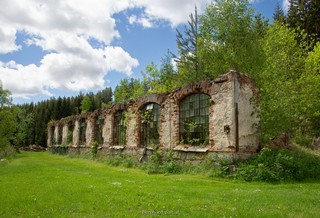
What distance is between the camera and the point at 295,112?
1698 cm

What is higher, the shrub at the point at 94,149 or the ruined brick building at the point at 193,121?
the ruined brick building at the point at 193,121

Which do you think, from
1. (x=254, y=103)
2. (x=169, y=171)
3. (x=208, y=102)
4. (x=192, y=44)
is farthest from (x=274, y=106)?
(x=192, y=44)

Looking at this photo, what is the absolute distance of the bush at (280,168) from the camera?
10.7 meters

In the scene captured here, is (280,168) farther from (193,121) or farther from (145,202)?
(145,202)

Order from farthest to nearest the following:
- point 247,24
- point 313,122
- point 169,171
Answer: point 313,122 → point 247,24 → point 169,171

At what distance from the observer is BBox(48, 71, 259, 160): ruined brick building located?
12.4 m

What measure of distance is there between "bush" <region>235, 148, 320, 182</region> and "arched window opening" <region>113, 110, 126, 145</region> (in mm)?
10460

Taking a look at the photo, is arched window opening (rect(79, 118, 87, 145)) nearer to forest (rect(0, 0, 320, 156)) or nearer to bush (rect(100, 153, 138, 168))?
forest (rect(0, 0, 320, 156))

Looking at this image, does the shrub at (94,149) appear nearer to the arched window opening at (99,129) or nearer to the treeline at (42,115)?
the arched window opening at (99,129)

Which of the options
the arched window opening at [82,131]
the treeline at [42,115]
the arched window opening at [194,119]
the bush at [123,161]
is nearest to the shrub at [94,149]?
the bush at [123,161]

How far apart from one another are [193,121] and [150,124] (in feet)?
12.0

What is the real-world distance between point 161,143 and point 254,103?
17.4ft

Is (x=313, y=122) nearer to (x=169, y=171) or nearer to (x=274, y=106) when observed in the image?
(x=274, y=106)

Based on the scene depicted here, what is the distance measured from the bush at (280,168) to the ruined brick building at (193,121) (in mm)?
951
